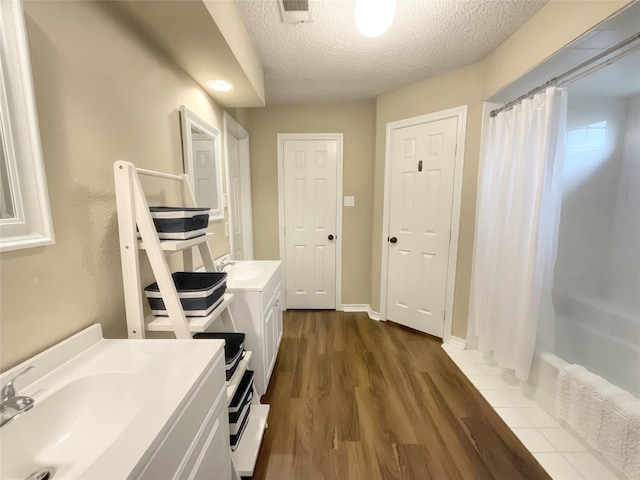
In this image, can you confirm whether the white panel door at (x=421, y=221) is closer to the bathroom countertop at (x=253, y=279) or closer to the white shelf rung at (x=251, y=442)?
the bathroom countertop at (x=253, y=279)

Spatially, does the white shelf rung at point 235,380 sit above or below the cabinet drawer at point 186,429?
below

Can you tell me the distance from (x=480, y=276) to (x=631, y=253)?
3.68 ft

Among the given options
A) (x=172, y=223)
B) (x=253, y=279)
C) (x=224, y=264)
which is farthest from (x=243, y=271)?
(x=172, y=223)

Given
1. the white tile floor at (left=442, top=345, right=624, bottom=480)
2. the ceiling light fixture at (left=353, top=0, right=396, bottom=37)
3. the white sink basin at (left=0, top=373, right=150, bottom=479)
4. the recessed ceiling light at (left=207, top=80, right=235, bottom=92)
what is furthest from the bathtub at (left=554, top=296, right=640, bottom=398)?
the recessed ceiling light at (left=207, top=80, right=235, bottom=92)

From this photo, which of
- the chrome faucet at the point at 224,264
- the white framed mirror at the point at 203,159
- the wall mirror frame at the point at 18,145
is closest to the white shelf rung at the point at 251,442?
the chrome faucet at the point at 224,264

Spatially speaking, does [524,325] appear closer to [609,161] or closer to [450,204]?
[450,204]

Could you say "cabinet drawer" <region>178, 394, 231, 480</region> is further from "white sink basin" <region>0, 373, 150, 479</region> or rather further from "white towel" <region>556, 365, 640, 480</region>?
"white towel" <region>556, 365, 640, 480</region>

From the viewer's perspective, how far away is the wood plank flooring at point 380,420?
1.31m

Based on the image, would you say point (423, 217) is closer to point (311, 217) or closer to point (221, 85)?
point (311, 217)

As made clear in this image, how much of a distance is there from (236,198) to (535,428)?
2.86m

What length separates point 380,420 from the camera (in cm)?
160

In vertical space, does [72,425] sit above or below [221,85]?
below

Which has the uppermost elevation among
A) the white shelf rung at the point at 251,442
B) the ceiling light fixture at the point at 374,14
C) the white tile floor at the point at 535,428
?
the ceiling light fixture at the point at 374,14

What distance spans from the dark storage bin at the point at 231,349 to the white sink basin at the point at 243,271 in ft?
1.81
